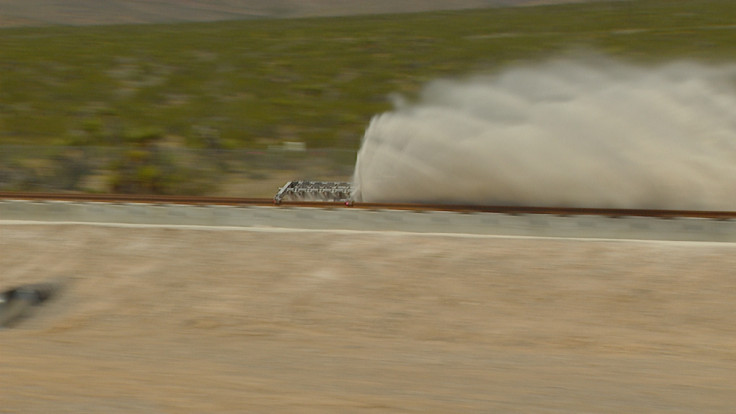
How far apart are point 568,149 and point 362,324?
19.7 feet

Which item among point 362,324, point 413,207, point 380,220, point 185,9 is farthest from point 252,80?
point 185,9

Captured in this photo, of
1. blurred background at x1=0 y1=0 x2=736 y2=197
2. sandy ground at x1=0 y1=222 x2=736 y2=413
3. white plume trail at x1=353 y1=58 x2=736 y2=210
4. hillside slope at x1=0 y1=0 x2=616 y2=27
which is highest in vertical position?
hillside slope at x1=0 y1=0 x2=616 y2=27

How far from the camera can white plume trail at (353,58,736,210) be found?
15.2 m

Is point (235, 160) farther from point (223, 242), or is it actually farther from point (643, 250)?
point (643, 250)

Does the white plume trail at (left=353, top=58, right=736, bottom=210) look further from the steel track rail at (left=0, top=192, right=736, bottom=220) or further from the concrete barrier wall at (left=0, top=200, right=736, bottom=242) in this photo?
the concrete barrier wall at (left=0, top=200, right=736, bottom=242)

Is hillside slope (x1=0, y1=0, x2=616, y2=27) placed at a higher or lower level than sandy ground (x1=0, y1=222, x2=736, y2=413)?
higher

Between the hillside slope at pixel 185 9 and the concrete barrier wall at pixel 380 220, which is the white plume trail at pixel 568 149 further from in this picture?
the hillside slope at pixel 185 9

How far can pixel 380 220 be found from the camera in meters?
14.2

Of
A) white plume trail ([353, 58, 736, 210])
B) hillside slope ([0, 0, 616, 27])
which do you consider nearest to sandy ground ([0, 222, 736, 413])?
white plume trail ([353, 58, 736, 210])

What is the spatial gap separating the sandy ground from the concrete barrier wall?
→ 1.12ft

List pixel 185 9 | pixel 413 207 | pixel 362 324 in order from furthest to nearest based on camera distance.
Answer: pixel 185 9
pixel 413 207
pixel 362 324

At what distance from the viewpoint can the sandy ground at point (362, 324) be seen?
7.82 metres

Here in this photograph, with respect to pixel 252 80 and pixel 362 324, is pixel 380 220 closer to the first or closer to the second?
pixel 362 324

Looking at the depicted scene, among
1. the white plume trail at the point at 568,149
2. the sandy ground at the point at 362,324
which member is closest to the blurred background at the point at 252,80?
the white plume trail at the point at 568,149
